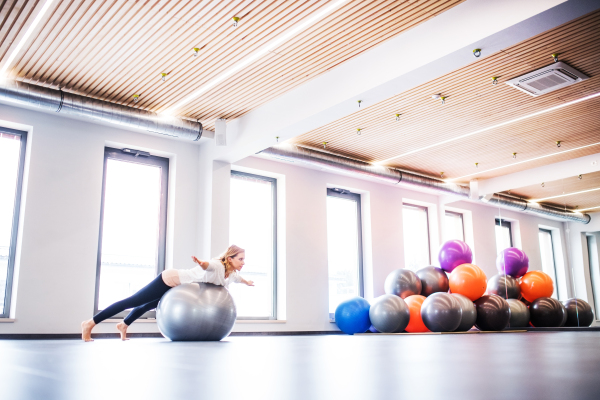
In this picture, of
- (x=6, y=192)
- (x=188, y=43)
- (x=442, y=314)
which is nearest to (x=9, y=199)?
(x=6, y=192)

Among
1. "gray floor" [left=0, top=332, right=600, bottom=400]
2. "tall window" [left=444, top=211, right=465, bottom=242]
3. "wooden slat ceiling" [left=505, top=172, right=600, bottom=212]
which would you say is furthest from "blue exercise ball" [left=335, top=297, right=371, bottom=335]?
"gray floor" [left=0, top=332, right=600, bottom=400]

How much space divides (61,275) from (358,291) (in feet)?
17.6

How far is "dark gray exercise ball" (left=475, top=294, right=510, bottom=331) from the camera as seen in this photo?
7125 millimetres

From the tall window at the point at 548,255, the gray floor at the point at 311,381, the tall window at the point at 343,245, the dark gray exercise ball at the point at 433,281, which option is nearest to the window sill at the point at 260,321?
the tall window at the point at 343,245

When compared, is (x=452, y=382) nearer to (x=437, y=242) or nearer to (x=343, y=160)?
(x=343, y=160)

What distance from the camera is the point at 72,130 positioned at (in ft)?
22.4

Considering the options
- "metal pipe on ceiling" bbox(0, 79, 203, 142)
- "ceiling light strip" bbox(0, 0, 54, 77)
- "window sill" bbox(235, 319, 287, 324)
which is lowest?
"window sill" bbox(235, 319, 287, 324)

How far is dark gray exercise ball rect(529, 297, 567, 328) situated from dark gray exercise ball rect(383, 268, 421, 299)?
66.8 inches

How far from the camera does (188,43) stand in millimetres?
5238

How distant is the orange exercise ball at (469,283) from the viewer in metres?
7.48

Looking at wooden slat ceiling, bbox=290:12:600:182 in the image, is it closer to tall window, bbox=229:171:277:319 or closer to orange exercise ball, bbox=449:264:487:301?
tall window, bbox=229:171:277:319

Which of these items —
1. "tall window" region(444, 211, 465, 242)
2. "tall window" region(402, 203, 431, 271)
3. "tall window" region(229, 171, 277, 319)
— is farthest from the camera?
"tall window" region(444, 211, 465, 242)

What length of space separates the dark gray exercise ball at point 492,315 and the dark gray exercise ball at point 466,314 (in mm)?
183

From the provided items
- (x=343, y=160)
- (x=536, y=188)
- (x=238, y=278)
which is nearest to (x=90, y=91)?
(x=238, y=278)
